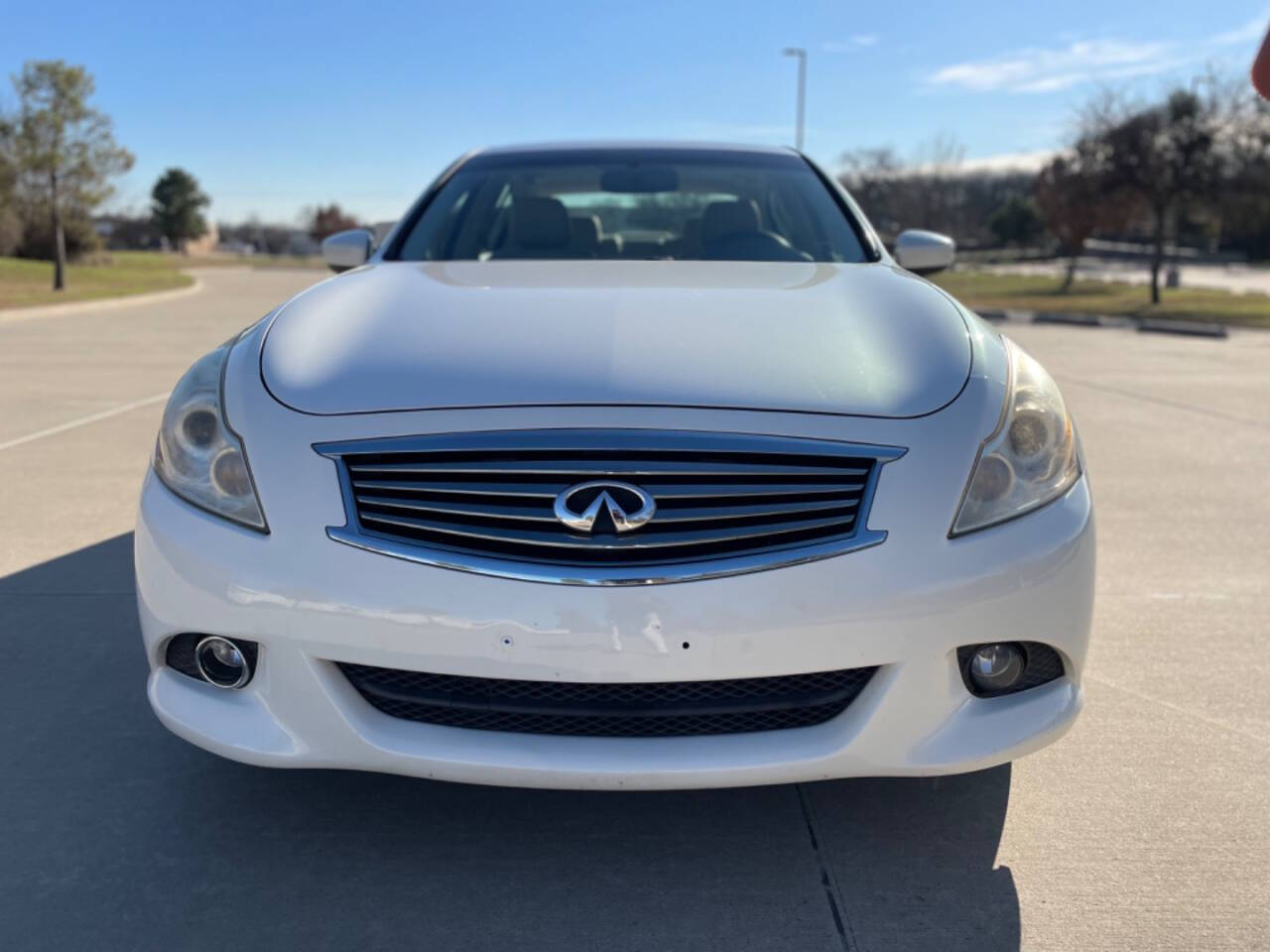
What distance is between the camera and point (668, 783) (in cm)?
205

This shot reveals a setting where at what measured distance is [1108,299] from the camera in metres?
27.2

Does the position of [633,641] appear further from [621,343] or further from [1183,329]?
[1183,329]

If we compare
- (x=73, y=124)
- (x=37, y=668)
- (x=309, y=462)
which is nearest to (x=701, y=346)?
(x=309, y=462)

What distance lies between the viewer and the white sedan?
6.67 ft

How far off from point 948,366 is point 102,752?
6.84 feet

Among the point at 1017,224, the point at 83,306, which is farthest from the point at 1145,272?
the point at 83,306

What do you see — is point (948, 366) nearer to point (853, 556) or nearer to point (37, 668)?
point (853, 556)


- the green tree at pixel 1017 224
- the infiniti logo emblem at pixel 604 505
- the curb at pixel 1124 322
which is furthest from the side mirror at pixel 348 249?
the green tree at pixel 1017 224

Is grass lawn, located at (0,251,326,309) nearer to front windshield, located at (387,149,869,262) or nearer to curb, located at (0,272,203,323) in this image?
curb, located at (0,272,203,323)

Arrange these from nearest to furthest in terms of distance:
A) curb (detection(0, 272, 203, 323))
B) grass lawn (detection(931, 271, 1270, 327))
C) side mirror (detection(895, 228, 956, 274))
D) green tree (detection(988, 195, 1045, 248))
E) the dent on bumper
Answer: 1. the dent on bumper
2. side mirror (detection(895, 228, 956, 274))
3. curb (detection(0, 272, 203, 323))
4. grass lawn (detection(931, 271, 1270, 327))
5. green tree (detection(988, 195, 1045, 248))

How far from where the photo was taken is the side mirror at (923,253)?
3879mm

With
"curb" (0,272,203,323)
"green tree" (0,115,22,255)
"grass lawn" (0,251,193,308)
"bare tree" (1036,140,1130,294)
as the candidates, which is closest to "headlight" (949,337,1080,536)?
"curb" (0,272,203,323)

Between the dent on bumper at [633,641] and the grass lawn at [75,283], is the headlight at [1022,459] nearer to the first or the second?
the dent on bumper at [633,641]

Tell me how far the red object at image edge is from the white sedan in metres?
0.72
